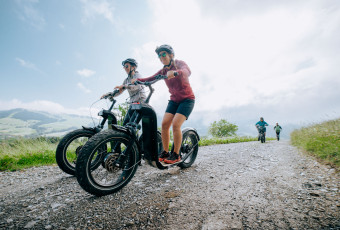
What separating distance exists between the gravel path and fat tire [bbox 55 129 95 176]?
307 mm

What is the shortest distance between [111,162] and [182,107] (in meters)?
1.85

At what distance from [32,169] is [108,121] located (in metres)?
2.96

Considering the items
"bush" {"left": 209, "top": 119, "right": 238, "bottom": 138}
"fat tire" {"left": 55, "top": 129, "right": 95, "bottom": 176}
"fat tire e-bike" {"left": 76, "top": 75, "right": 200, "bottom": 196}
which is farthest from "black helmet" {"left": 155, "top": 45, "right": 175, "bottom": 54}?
"bush" {"left": 209, "top": 119, "right": 238, "bottom": 138}

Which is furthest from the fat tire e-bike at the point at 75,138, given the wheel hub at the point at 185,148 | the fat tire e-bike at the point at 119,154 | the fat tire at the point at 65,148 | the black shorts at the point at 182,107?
the wheel hub at the point at 185,148

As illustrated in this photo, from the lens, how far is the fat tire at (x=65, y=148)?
135 inches

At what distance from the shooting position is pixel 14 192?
293cm

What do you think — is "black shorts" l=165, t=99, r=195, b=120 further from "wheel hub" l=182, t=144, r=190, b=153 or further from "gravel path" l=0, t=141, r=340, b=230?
"gravel path" l=0, t=141, r=340, b=230

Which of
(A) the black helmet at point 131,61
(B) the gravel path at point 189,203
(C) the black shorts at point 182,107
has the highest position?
(A) the black helmet at point 131,61

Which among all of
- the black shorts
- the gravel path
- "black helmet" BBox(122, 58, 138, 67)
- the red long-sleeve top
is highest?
"black helmet" BBox(122, 58, 138, 67)

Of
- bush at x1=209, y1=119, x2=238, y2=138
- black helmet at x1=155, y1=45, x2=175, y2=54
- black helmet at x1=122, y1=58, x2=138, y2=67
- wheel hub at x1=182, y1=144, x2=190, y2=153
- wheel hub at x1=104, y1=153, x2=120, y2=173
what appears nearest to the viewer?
wheel hub at x1=104, y1=153, x2=120, y2=173

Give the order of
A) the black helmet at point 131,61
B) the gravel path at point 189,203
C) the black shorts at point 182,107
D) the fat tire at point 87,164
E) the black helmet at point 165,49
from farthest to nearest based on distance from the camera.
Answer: the black helmet at point 131,61
the black shorts at point 182,107
the black helmet at point 165,49
the fat tire at point 87,164
the gravel path at point 189,203

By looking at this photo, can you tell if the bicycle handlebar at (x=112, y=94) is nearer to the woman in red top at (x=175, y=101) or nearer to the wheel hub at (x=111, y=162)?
the woman in red top at (x=175, y=101)

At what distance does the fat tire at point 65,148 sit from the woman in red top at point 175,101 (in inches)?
72.2

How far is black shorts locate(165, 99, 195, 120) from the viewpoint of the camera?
11.6 feet
